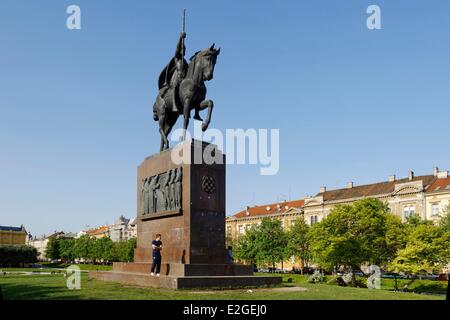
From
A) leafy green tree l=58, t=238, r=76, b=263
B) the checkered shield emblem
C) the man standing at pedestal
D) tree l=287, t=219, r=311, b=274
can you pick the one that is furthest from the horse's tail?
leafy green tree l=58, t=238, r=76, b=263

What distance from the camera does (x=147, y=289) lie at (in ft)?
53.1

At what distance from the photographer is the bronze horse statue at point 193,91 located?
19859 millimetres

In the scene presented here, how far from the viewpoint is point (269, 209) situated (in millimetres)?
106625

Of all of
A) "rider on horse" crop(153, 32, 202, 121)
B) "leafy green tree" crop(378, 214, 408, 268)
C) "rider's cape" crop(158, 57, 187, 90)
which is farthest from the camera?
"leafy green tree" crop(378, 214, 408, 268)

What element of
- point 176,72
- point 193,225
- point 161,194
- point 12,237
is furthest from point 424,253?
point 12,237

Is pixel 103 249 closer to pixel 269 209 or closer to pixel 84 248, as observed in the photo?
pixel 84 248

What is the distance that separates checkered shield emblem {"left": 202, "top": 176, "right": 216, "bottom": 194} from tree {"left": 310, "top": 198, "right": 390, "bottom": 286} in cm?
3346

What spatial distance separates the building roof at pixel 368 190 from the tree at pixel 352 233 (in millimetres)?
26043

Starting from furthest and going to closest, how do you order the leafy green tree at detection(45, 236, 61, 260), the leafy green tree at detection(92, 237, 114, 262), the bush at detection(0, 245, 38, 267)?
the leafy green tree at detection(45, 236, 61, 260)
the leafy green tree at detection(92, 237, 114, 262)
the bush at detection(0, 245, 38, 267)

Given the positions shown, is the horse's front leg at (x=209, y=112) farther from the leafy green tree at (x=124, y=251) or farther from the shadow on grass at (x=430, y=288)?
the leafy green tree at (x=124, y=251)

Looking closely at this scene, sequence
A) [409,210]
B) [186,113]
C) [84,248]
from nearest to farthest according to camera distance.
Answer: [186,113] < [409,210] < [84,248]

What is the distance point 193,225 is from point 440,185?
65.8 meters

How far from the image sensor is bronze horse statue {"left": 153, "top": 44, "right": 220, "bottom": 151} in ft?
65.2

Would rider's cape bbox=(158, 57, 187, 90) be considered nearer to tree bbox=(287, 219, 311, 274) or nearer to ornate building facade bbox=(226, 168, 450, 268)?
ornate building facade bbox=(226, 168, 450, 268)
